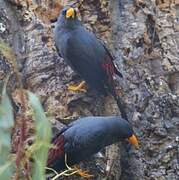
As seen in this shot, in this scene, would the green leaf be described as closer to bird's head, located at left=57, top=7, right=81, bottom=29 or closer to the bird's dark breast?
the bird's dark breast

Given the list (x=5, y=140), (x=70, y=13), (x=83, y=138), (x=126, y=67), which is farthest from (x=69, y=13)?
(x=5, y=140)

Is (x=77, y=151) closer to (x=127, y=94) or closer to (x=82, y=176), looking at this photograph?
(x=82, y=176)

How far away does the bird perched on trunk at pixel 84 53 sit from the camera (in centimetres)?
387

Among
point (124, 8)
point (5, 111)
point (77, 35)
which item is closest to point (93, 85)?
point (77, 35)

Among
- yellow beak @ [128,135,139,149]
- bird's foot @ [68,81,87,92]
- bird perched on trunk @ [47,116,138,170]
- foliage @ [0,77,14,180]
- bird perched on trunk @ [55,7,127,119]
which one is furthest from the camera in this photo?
bird perched on trunk @ [55,7,127,119]

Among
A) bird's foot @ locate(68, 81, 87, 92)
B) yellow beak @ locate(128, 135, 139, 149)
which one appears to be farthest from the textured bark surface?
yellow beak @ locate(128, 135, 139, 149)

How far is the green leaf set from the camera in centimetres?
142

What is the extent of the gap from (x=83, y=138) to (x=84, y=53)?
94 cm

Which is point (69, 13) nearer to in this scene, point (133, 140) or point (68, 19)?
point (68, 19)

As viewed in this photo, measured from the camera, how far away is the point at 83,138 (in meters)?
3.31

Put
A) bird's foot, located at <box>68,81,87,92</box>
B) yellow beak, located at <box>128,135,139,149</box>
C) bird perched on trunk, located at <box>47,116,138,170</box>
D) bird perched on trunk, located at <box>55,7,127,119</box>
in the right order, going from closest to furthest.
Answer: bird perched on trunk, located at <box>47,116,138,170</box>, yellow beak, located at <box>128,135,139,149</box>, bird's foot, located at <box>68,81,87,92</box>, bird perched on trunk, located at <box>55,7,127,119</box>

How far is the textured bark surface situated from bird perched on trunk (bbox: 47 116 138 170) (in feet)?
0.51

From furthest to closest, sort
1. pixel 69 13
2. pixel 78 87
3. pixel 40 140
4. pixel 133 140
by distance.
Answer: pixel 69 13 → pixel 78 87 → pixel 133 140 → pixel 40 140

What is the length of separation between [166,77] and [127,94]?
12.8 inches
